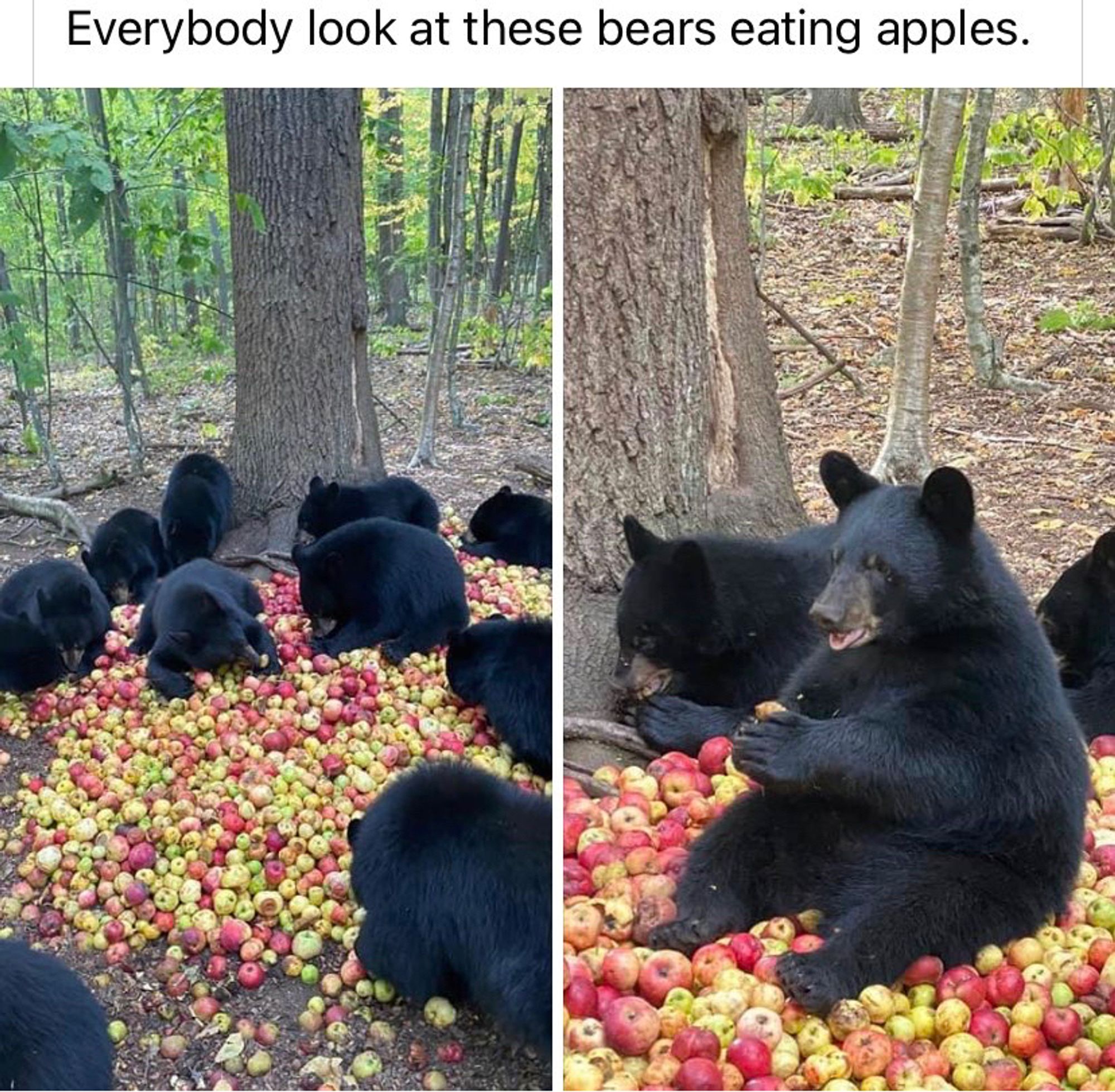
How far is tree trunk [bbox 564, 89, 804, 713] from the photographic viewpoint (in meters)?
2.52

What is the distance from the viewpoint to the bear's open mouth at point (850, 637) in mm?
2164

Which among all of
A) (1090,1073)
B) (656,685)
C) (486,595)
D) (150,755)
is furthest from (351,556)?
(1090,1073)

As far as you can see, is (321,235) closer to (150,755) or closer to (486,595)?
(486,595)

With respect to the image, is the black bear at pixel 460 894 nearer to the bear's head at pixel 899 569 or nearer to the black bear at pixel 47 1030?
the black bear at pixel 47 1030

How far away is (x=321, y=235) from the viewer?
403 centimetres

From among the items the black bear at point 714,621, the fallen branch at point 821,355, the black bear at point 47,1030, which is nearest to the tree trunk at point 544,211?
the fallen branch at point 821,355

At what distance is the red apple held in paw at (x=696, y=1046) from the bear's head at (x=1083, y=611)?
1.86 m

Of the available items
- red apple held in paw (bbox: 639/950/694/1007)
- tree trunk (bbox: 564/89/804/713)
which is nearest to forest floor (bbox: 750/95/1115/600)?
tree trunk (bbox: 564/89/804/713)

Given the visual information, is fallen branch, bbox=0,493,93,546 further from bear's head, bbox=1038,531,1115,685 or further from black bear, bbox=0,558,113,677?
bear's head, bbox=1038,531,1115,685

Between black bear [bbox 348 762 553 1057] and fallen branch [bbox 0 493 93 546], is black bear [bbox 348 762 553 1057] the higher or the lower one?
the lower one

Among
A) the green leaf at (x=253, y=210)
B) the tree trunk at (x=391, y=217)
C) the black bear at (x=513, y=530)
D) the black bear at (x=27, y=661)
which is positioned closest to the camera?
the green leaf at (x=253, y=210)

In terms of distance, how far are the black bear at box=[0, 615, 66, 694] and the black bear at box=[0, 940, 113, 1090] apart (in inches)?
51.8

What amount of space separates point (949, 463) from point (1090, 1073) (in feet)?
4.69

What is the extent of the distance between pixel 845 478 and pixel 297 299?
95.3 inches
